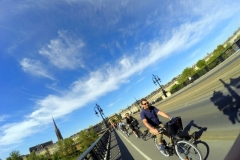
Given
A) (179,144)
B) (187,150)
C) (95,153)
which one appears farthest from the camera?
(95,153)

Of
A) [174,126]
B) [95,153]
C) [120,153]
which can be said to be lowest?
[120,153]

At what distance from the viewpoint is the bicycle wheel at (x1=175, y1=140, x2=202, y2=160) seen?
5.03 metres

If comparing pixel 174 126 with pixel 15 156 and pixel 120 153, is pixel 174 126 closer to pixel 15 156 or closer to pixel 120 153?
pixel 120 153

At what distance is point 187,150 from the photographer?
528cm

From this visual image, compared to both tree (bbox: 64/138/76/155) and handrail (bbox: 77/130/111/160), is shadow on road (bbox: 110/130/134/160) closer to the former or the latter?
handrail (bbox: 77/130/111/160)

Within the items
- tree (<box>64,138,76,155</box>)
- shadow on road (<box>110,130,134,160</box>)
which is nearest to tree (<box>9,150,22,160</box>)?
tree (<box>64,138,76,155</box>)

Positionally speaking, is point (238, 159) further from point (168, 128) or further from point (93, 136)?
point (93, 136)

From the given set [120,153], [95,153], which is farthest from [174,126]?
[120,153]

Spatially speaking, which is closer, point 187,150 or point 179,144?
point 187,150

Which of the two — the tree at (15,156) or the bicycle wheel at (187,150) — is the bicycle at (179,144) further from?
the tree at (15,156)

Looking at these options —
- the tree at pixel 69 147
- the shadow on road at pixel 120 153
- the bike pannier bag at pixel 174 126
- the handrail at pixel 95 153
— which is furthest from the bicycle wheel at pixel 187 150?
the tree at pixel 69 147

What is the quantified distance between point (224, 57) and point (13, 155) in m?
107

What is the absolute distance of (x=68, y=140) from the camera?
110 meters

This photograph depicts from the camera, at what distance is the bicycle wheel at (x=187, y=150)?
5.03 meters
